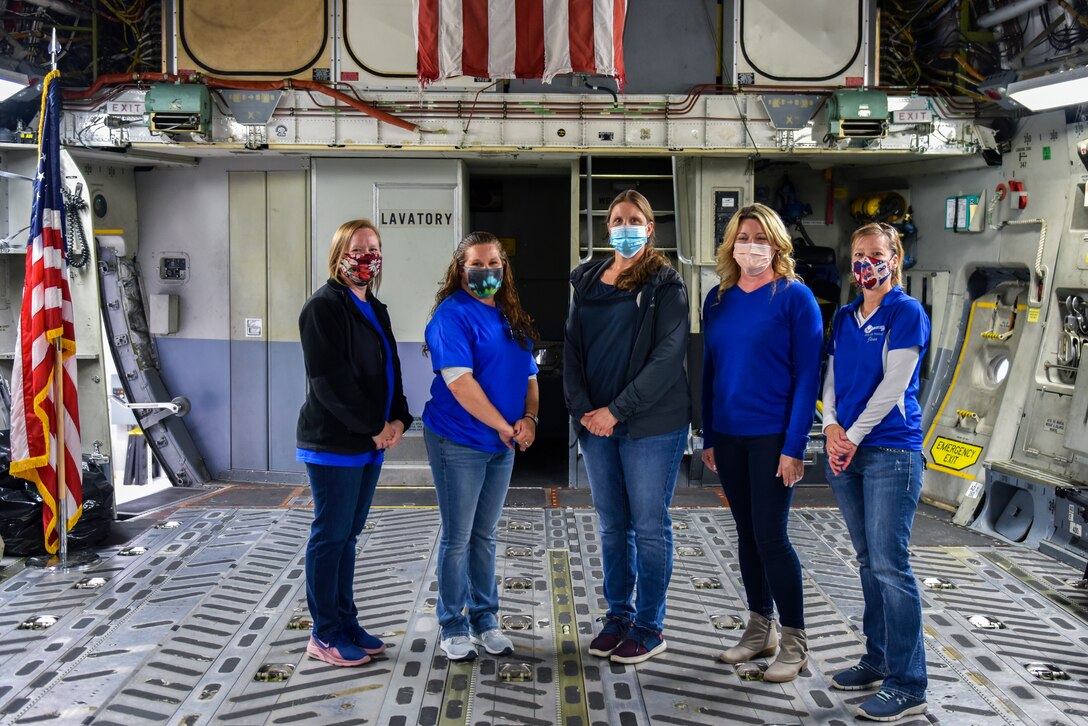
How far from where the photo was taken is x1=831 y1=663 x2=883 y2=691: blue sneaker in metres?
4.41

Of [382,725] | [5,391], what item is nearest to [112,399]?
[5,391]

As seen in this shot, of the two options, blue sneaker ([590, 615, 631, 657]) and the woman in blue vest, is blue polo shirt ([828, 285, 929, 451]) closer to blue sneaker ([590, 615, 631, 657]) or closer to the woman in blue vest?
blue sneaker ([590, 615, 631, 657])

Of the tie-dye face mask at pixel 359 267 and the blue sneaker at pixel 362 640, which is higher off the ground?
the tie-dye face mask at pixel 359 267

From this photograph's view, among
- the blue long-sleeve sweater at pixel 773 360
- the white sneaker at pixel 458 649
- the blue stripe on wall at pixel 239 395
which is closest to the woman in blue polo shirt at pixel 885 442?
the blue long-sleeve sweater at pixel 773 360

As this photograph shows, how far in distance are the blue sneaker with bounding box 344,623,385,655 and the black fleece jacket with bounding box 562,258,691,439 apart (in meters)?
1.56

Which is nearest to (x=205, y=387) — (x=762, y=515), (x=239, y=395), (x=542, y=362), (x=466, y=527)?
(x=239, y=395)

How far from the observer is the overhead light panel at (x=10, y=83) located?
22.0ft

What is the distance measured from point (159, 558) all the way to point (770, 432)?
166 inches

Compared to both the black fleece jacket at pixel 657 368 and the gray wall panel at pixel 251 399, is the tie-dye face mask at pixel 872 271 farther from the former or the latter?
the gray wall panel at pixel 251 399

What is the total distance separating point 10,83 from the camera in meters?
6.79

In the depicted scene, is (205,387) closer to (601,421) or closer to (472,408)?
(472,408)

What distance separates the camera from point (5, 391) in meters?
7.64

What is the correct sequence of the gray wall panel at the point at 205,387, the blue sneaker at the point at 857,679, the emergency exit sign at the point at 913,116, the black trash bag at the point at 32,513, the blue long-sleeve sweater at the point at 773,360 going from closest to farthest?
the blue long-sleeve sweater at the point at 773,360, the blue sneaker at the point at 857,679, the black trash bag at the point at 32,513, the emergency exit sign at the point at 913,116, the gray wall panel at the point at 205,387

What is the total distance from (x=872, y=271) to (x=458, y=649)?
2.60 metres
